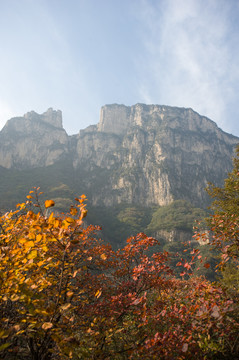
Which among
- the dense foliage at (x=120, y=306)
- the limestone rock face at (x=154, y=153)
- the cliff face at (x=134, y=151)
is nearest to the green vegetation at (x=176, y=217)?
the cliff face at (x=134, y=151)

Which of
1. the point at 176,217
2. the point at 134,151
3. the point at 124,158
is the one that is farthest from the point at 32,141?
the point at 176,217

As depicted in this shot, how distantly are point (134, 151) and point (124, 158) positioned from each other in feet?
34.9

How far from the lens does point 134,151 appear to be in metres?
161

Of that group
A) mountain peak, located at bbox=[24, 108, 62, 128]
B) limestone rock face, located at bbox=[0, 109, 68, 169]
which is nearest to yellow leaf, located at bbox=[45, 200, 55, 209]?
limestone rock face, located at bbox=[0, 109, 68, 169]

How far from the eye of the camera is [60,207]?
9019 cm

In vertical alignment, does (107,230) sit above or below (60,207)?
below

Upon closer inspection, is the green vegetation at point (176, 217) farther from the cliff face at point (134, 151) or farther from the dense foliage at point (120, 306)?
the dense foliage at point (120, 306)

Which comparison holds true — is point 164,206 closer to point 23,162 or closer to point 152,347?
point 23,162

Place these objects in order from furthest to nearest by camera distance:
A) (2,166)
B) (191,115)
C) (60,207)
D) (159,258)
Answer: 1. (191,115)
2. (2,166)
3. (60,207)
4. (159,258)

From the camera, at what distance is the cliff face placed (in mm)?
144500

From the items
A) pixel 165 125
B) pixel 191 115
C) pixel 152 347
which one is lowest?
pixel 152 347

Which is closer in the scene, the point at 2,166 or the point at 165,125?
the point at 2,166

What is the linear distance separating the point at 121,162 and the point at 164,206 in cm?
5604

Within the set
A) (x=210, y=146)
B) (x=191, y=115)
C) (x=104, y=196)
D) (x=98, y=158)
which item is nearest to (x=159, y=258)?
(x=104, y=196)
